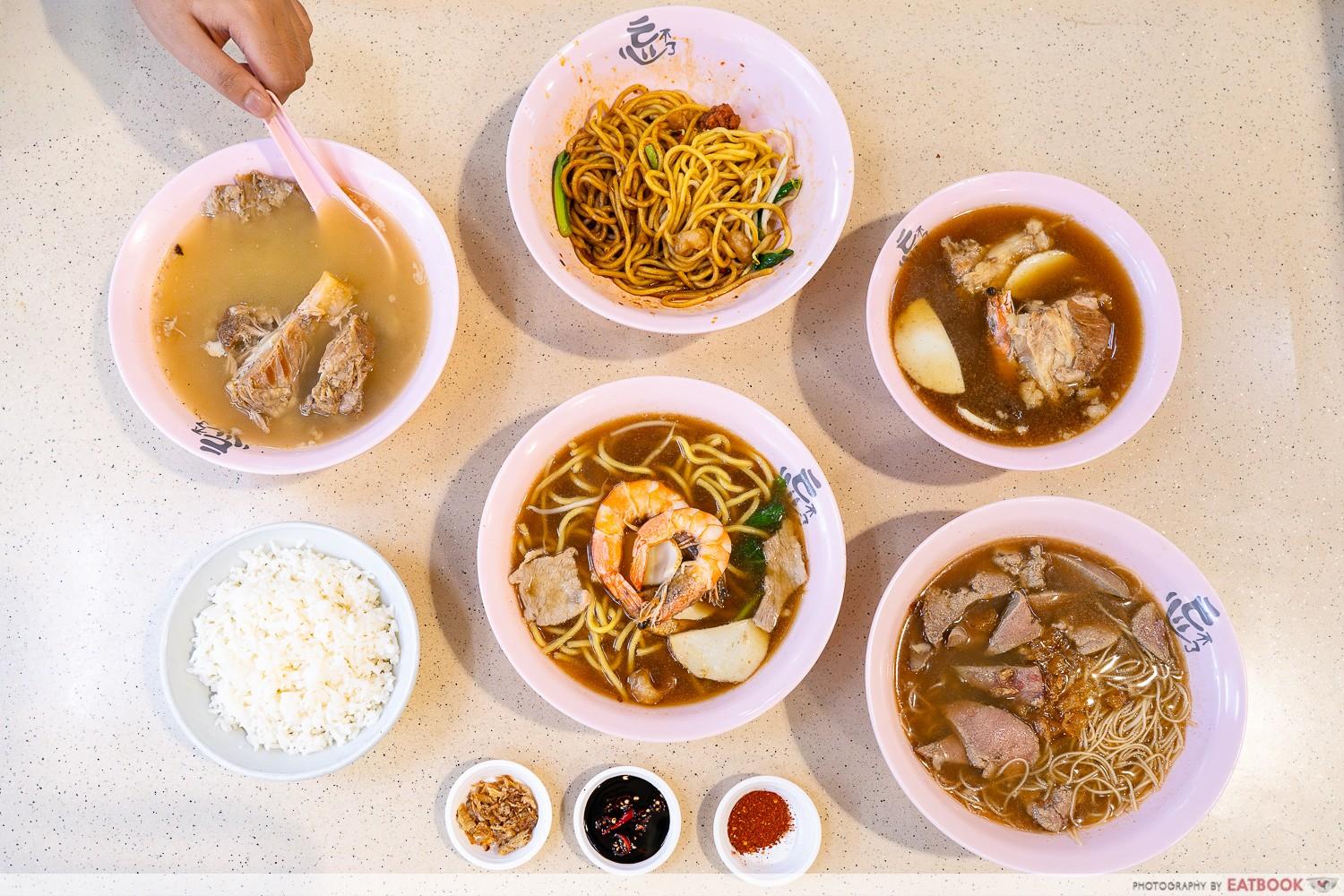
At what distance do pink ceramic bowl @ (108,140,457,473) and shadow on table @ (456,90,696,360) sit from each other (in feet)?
0.77

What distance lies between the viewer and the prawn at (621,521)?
2.35 m

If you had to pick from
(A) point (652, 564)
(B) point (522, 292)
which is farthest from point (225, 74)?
(A) point (652, 564)

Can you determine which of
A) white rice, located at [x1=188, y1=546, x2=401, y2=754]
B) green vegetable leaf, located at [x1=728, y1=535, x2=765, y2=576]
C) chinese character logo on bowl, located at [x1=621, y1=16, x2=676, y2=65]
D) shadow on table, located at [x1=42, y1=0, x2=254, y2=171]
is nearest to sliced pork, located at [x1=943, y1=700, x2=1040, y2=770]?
green vegetable leaf, located at [x1=728, y1=535, x2=765, y2=576]

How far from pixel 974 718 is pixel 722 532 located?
2.78 feet

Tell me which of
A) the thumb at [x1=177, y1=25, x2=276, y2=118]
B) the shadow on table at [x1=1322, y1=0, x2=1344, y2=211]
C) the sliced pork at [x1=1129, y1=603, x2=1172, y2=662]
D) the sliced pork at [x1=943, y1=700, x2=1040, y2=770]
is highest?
the shadow on table at [x1=1322, y1=0, x2=1344, y2=211]

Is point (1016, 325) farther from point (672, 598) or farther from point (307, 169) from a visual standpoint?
point (307, 169)

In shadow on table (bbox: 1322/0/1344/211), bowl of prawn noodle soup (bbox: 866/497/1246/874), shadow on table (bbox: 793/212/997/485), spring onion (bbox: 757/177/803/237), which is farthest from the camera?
shadow on table (bbox: 1322/0/1344/211)

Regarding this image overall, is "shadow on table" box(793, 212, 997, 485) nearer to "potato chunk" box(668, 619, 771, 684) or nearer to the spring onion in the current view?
the spring onion

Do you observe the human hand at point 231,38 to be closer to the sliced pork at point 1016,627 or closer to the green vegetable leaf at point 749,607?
the green vegetable leaf at point 749,607

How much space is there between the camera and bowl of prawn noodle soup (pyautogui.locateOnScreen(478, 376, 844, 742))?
230cm

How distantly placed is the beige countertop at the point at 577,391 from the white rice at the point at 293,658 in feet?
0.66

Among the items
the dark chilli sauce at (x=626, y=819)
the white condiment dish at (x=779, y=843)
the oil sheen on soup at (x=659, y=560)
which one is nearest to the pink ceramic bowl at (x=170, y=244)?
the oil sheen on soup at (x=659, y=560)

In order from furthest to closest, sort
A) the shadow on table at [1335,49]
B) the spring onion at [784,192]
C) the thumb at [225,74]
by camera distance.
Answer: the shadow on table at [1335,49] → the spring onion at [784,192] → the thumb at [225,74]

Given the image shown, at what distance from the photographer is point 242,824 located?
8.34 feet
